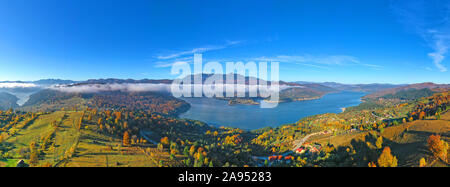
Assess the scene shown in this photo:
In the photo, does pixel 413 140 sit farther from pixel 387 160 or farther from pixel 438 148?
pixel 387 160

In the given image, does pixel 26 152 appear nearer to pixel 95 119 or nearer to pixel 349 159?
pixel 95 119

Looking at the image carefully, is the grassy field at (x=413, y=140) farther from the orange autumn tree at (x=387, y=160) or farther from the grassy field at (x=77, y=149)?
the grassy field at (x=77, y=149)

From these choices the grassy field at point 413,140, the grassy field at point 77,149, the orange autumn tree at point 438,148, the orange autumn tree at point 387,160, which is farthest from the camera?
the grassy field at point 77,149

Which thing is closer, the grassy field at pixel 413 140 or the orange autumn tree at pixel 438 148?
the orange autumn tree at pixel 438 148

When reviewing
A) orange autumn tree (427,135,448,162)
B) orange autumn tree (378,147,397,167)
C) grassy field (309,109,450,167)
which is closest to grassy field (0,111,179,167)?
orange autumn tree (378,147,397,167)

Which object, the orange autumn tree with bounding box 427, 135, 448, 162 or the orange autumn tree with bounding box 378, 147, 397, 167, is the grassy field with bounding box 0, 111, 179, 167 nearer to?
the orange autumn tree with bounding box 378, 147, 397, 167

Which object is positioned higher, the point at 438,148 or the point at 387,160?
the point at 438,148

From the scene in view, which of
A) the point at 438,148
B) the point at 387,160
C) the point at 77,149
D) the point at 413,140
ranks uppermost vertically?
the point at 438,148

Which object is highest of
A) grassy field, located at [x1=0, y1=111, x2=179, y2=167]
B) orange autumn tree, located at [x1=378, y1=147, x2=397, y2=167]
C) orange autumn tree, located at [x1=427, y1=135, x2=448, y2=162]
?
orange autumn tree, located at [x1=427, y1=135, x2=448, y2=162]

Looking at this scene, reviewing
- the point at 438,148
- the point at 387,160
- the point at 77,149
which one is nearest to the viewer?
the point at 387,160

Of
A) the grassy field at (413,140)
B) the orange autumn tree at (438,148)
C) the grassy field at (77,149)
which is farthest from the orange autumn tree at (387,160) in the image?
the grassy field at (77,149)

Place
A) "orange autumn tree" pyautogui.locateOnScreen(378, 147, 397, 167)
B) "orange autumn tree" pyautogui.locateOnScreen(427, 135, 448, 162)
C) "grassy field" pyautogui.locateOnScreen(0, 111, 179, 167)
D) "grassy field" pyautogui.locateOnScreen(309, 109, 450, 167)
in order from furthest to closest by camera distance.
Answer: "grassy field" pyautogui.locateOnScreen(0, 111, 179, 167), "grassy field" pyautogui.locateOnScreen(309, 109, 450, 167), "orange autumn tree" pyautogui.locateOnScreen(427, 135, 448, 162), "orange autumn tree" pyautogui.locateOnScreen(378, 147, 397, 167)

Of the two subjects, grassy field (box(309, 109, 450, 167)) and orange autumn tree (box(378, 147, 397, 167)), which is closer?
orange autumn tree (box(378, 147, 397, 167))

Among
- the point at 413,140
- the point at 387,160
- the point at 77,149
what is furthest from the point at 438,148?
the point at 77,149
